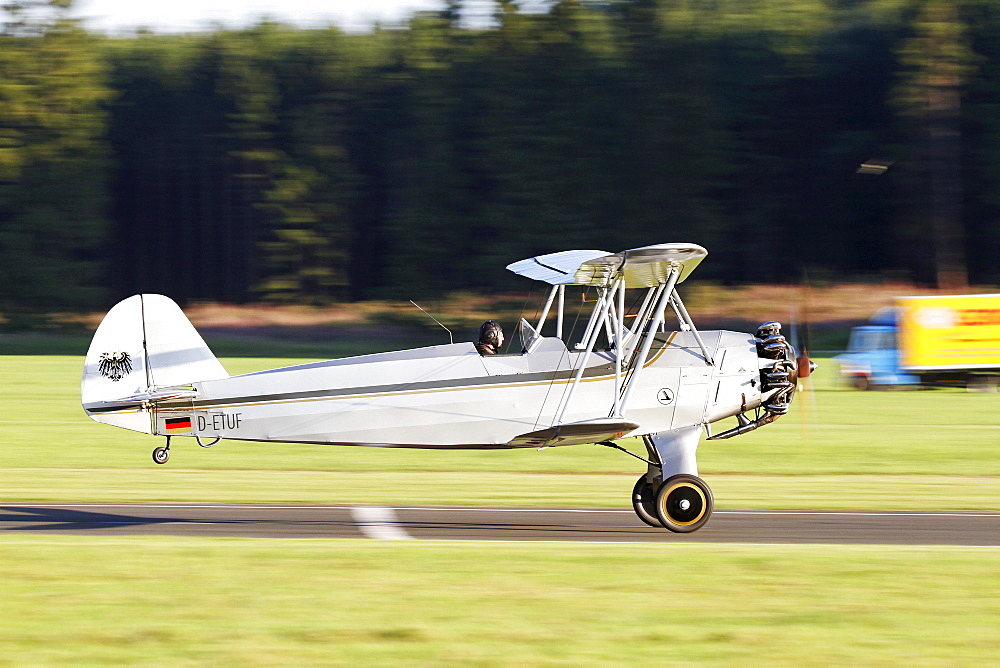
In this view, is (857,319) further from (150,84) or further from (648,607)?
(150,84)

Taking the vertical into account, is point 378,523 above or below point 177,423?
below

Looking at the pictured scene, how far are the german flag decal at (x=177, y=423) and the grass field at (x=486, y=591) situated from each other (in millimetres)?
1187

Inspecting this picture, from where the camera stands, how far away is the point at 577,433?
1137 centimetres

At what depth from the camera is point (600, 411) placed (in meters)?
12.0

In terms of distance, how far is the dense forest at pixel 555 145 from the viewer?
53.2m

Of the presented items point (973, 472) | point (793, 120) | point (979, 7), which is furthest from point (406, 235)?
point (973, 472)

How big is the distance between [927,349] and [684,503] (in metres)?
19.8

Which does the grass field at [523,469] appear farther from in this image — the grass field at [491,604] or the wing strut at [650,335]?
the grass field at [491,604]

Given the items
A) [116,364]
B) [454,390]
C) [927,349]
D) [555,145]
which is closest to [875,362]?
[927,349]

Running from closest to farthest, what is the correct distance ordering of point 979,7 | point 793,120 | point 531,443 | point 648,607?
point 648,607 < point 531,443 < point 979,7 < point 793,120

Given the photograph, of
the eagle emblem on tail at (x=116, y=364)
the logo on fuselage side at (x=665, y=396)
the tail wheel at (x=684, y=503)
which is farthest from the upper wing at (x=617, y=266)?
the eagle emblem on tail at (x=116, y=364)

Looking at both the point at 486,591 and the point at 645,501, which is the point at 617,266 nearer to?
the point at 645,501

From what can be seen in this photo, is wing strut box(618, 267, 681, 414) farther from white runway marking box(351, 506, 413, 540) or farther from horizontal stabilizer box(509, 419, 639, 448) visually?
white runway marking box(351, 506, 413, 540)

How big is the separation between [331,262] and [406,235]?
14.5 ft
